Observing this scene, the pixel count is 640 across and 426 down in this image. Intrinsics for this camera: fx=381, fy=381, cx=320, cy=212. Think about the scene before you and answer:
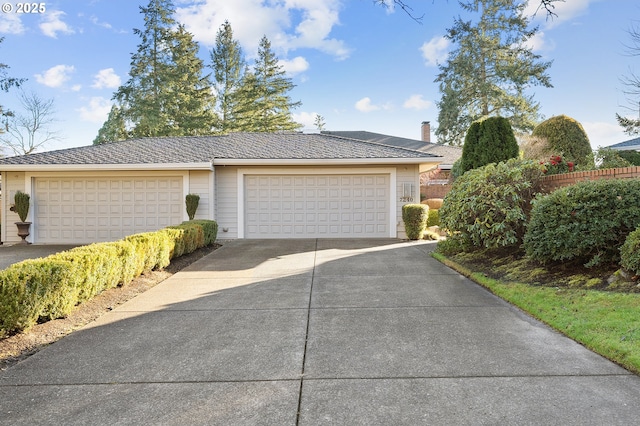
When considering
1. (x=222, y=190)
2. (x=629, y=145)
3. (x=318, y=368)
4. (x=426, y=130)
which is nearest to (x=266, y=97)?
(x=426, y=130)

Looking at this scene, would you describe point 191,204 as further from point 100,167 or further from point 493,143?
point 493,143

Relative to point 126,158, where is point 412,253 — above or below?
below

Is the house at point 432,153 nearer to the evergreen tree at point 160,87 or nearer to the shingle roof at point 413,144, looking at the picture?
the shingle roof at point 413,144

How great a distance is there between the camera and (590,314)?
404 centimetres

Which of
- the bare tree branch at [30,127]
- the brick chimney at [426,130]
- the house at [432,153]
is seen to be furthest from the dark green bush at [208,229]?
the bare tree branch at [30,127]

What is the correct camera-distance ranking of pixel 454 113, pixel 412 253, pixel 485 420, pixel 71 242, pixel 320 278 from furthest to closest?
pixel 454 113 < pixel 71 242 < pixel 412 253 < pixel 320 278 < pixel 485 420

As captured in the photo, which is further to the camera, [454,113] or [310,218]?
[454,113]

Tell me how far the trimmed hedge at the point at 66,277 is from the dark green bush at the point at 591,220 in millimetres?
6147

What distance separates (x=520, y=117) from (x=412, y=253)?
61.8 ft

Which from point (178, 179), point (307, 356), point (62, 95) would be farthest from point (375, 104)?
point (307, 356)

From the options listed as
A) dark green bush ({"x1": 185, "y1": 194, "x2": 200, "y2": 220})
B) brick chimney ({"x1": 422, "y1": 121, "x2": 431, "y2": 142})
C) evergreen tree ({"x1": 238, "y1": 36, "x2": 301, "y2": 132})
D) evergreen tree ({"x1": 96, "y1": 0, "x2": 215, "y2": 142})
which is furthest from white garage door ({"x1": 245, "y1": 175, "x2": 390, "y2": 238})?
brick chimney ({"x1": 422, "y1": 121, "x2": 431, "y2": 142})

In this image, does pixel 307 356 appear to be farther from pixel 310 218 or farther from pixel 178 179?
pixel 178 179

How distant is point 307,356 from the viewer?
3.31 m

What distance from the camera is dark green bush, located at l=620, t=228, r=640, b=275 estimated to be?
4.56 metres
